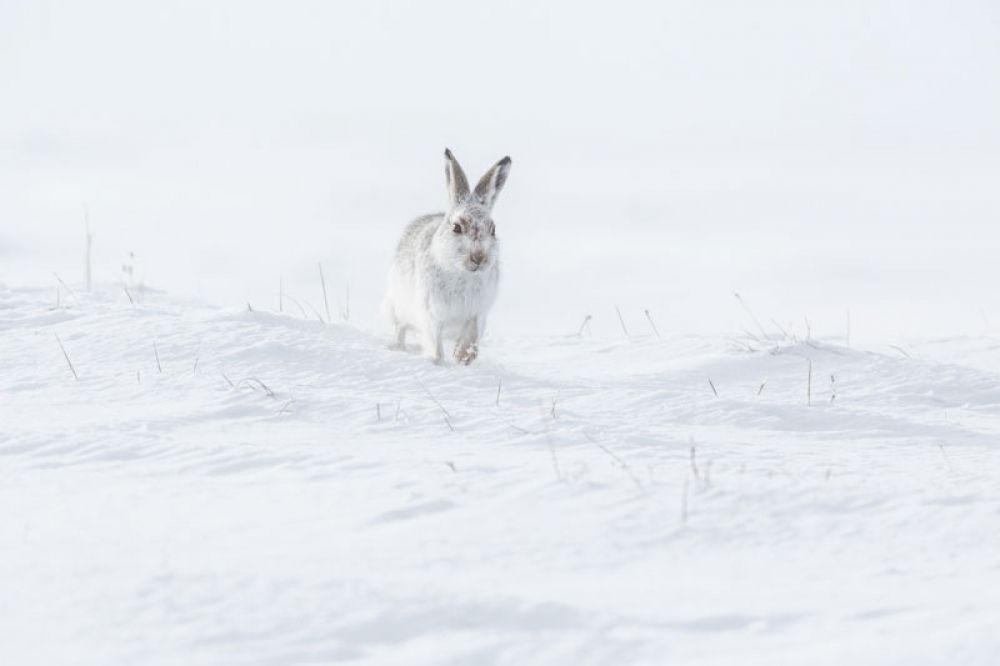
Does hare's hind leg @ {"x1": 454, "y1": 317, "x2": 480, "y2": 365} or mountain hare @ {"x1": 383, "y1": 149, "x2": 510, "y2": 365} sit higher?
mountain hare @ {"x1": 383, "y1": 149, "x2": 510, "y2": 365}

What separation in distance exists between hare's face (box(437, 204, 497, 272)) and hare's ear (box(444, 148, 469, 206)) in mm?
116

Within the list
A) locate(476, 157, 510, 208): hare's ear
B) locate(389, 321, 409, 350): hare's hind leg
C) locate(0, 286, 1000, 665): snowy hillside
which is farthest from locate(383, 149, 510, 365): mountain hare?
locate(0, 286, 1000, 665): snowy hillside

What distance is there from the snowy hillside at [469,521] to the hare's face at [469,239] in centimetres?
101

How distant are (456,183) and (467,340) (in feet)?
2.92

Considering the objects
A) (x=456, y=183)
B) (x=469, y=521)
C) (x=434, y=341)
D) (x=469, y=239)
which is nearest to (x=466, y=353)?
(x=434, y=341)

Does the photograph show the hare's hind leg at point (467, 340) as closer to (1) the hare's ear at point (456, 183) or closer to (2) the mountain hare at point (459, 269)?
(2) the mountain hare at point (459, 269)

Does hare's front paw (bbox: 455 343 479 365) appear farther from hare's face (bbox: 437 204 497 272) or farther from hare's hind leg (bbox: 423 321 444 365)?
hare's face (bbox: 437 204 497 272)

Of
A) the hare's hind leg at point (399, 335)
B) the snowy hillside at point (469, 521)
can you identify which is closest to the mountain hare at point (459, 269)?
the hare's hind leg at point (399, 335)

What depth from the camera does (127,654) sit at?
3070 mm

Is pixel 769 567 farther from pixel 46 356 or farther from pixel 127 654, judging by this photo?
pixel 46 356

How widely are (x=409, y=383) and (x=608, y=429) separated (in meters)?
1.46

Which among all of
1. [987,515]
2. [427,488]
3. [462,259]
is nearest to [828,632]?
[987,515]

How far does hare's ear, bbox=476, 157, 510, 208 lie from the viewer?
7.84m

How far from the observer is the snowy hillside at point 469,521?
3.13m
